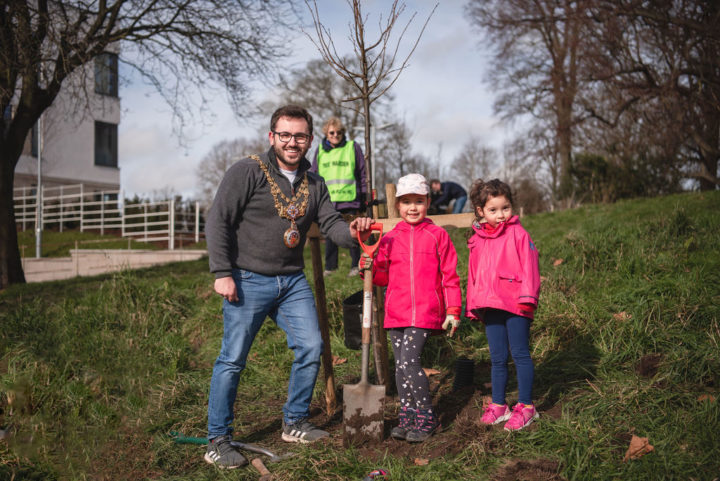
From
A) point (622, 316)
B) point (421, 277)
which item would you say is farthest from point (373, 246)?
point (622, 316)

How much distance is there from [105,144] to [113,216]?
8377 millimetres

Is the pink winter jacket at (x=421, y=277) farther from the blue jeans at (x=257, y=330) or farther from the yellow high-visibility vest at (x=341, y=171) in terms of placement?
the yellow high-visibility vest at (x=341, y=171)

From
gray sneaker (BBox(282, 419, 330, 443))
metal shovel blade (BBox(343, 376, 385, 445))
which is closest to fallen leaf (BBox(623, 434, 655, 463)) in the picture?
metal shovel blade (BBox(343, 376, 385, 445))

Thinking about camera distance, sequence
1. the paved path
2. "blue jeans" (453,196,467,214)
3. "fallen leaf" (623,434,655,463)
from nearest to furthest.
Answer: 1. "fallen leaf" (623,434,655,463)
2. "blue jeans" (453,196,467,214)
3. the paved path

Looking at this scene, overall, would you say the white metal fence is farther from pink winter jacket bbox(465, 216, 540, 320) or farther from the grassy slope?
pink winter jacket bbox(465, 216, 540, 320)

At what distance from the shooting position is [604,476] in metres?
2.93

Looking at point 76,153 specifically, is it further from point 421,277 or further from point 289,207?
point 421,277

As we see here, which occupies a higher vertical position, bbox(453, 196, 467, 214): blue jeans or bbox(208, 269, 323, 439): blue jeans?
bbox(453, 196, 467, 214): blue jeans

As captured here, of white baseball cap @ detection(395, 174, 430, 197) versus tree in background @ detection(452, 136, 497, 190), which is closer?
white baseball cap @ detection(395, 174, 430, 197)

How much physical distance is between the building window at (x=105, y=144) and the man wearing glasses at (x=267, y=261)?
2837 centimetres

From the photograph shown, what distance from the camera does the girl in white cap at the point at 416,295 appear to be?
370 cm

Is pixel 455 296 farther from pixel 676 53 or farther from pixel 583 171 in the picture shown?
pixel 583 171

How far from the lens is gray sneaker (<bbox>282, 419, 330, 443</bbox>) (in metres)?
3.79

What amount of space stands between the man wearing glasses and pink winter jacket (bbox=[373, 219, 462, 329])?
38cm
